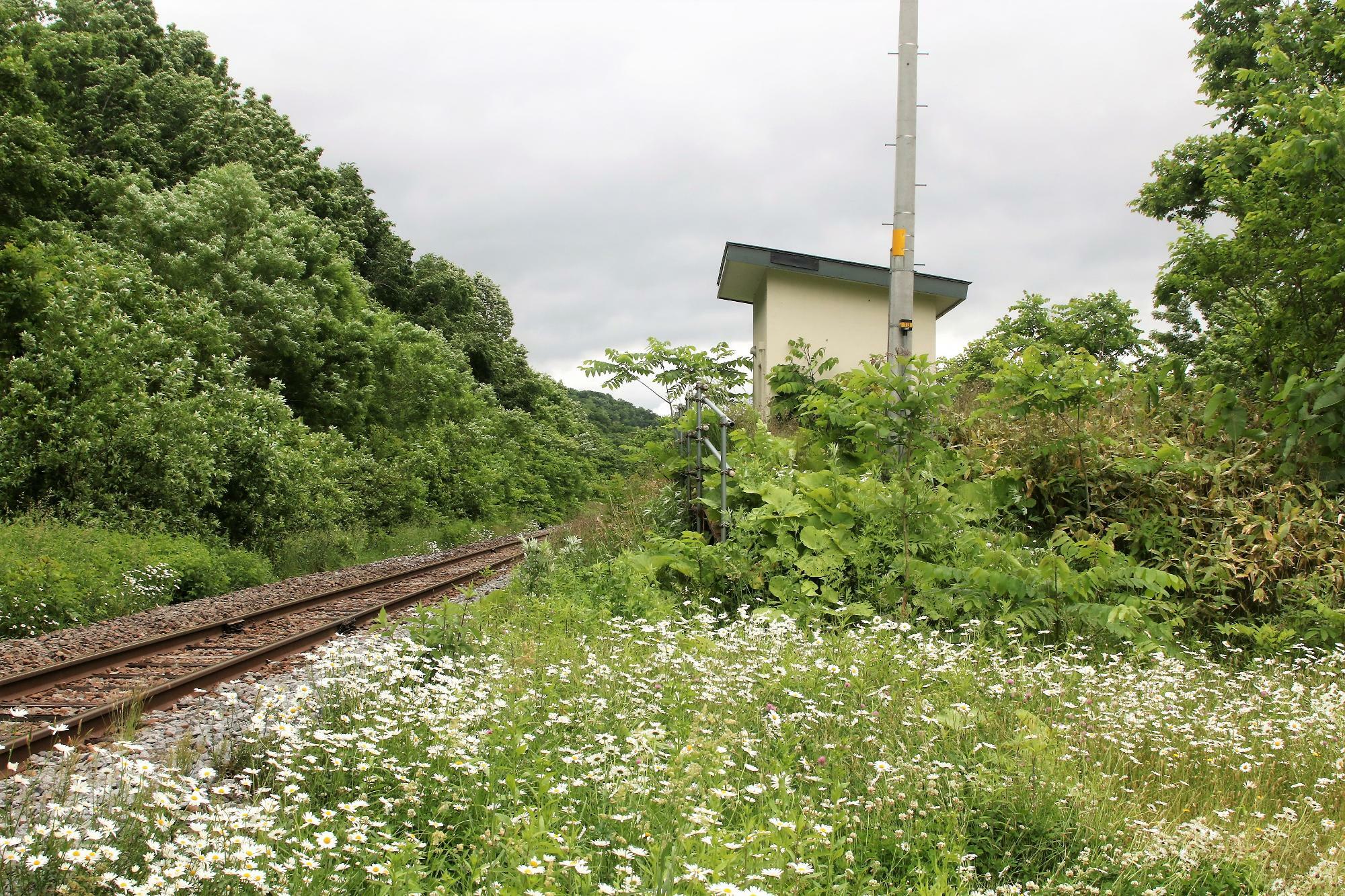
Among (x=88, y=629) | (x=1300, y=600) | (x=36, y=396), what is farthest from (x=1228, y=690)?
(x=36, y=396)

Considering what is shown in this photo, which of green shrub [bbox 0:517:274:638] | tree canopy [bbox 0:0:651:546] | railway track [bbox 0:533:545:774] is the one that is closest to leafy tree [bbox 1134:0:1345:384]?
railway track [bbox 0:533:545:774]

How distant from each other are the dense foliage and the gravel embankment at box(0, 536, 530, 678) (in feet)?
8.98

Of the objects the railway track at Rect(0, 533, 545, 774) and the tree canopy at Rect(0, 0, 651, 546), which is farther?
the tree canopy at Rect(0, 0, 651, 546)

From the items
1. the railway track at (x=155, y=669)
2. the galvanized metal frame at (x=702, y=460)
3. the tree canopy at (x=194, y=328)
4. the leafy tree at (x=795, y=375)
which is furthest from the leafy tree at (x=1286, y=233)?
the tree canopy at (x=194, y=328)

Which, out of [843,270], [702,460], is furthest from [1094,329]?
[702,460]

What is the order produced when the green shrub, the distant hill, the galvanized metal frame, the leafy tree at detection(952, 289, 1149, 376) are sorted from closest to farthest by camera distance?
1. the galvanized metal frame
2. the green shrub
3. the leafy tree at detection(952, 289, 1149, 376)
4. the distant hill

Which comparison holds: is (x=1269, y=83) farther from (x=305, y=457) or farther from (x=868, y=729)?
(x=305, y=457)

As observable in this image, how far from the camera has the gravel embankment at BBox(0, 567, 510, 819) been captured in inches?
146

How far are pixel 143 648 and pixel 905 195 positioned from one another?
9503 mm

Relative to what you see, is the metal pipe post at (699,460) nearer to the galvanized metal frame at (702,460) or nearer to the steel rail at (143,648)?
the galvanized metal frame at (702,460)

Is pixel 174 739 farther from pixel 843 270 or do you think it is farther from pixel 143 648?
pixel 843 270

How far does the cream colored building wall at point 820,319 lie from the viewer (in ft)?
58.3

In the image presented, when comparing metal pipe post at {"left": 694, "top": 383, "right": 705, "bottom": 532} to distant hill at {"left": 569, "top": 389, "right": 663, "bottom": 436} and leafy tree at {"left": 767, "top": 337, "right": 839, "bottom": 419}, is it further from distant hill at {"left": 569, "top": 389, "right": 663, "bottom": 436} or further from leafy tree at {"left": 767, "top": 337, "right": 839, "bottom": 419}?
distant hill at {"left": 569, "top": 389, "right": 663, "bottom": 436}

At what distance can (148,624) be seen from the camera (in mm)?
11594
